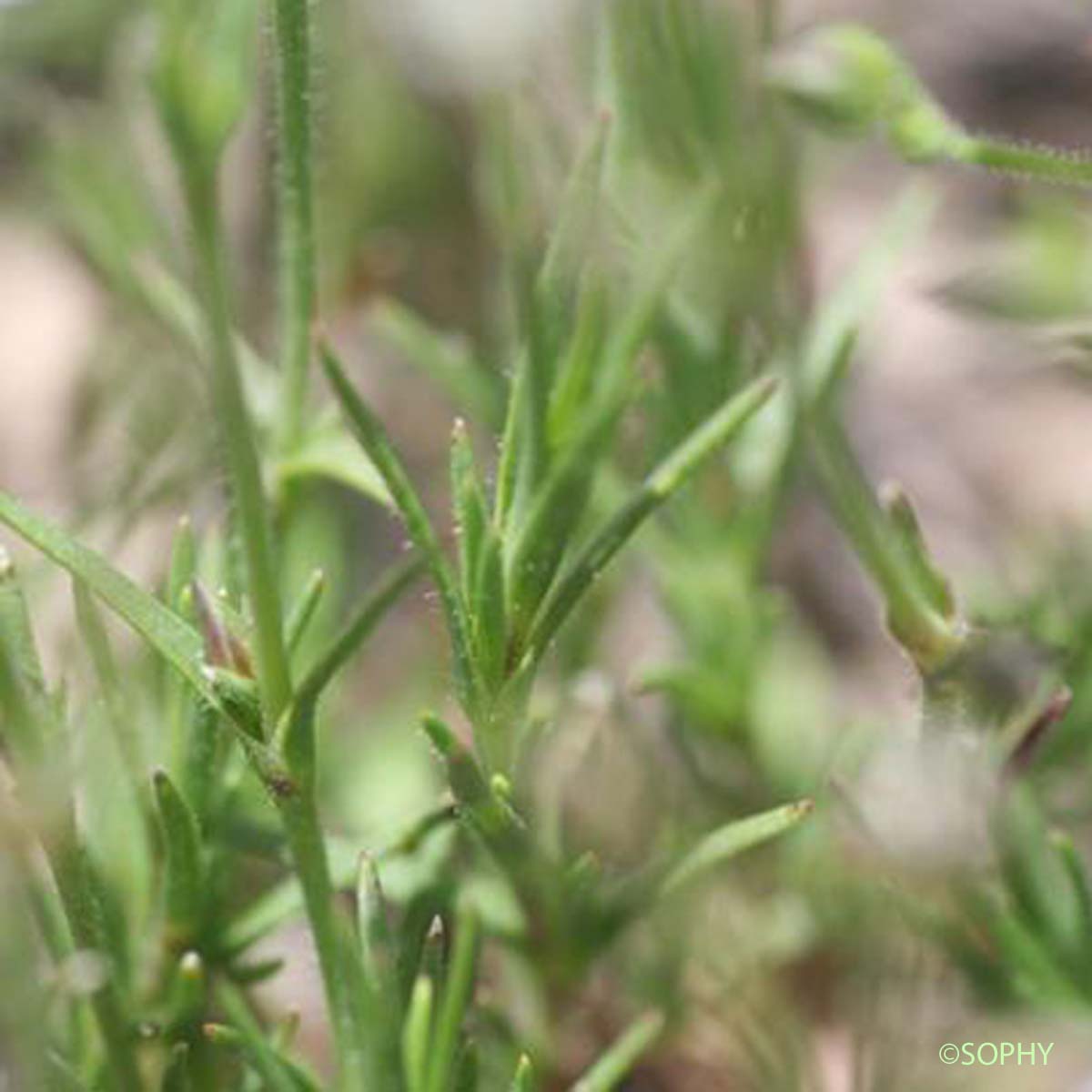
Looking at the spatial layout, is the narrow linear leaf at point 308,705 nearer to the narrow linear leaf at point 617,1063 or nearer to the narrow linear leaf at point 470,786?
the narrow linear leaf at point 470,786

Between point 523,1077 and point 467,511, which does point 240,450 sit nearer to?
point 467,511

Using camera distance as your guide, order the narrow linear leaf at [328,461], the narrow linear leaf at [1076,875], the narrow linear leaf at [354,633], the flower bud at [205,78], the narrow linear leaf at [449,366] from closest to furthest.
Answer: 1. the flower bud at [205,78]
2. the narrow linear leaf at [354,633]
3. the narrow linear leaf at [1076,875]
4. the narrow linear leaf at [328,461]
5. the narrow linear leaf at [449,366]

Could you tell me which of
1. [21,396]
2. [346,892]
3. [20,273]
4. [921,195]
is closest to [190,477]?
[346,892]

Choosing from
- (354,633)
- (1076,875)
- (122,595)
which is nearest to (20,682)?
(122,595)

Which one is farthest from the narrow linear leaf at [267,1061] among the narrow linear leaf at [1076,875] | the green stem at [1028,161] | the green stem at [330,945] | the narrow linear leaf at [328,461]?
the green stem at [1028,161]

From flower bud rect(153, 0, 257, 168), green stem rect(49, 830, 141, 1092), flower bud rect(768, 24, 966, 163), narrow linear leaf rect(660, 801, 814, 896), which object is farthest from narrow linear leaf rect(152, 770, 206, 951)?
flower bud rect(768, 24, 966, 163)

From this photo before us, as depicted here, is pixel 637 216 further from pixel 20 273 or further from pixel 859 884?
pixel 20 273

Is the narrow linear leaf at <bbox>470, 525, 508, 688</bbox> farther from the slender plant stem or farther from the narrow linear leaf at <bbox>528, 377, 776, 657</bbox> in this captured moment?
the slender plant stem
